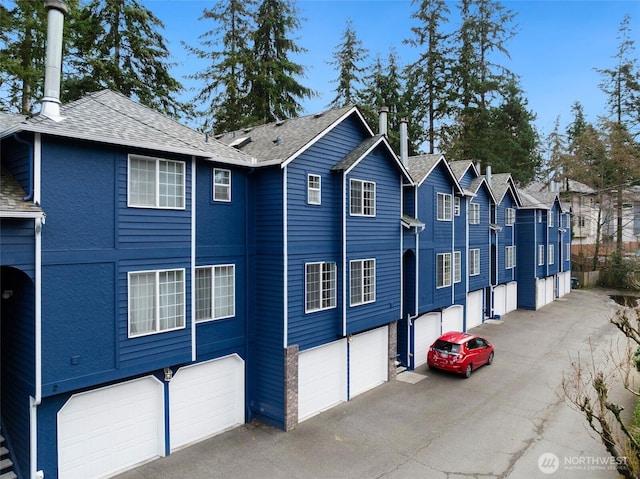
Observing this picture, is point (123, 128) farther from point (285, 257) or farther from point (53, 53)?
point (285, 257)

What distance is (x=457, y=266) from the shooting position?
23625 mm

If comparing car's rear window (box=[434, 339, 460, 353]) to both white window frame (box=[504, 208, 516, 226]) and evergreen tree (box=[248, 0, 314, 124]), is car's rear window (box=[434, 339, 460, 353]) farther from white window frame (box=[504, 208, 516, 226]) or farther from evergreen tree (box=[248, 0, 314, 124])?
evergreen tree (box=[248, 0, 314, 124])

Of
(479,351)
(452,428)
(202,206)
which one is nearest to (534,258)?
(479,351)

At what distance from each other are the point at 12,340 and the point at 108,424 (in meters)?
3.00

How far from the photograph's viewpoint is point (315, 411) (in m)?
14.4

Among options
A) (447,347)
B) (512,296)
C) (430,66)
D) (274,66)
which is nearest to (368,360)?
(447,347)

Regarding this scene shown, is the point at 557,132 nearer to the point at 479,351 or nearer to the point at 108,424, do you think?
the point at 479,351

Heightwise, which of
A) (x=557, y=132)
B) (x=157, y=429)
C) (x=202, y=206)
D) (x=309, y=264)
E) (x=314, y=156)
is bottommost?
(x=157, y=429)

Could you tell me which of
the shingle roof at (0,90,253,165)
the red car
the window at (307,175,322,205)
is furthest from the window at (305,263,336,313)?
the red car

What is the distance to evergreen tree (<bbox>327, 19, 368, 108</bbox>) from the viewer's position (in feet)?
125

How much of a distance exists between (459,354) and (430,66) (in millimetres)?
33365

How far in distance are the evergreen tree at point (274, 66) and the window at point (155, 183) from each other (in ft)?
67.3

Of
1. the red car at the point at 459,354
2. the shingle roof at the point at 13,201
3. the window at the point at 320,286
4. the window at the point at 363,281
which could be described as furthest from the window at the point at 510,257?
the shingle roof at the point at 13,201

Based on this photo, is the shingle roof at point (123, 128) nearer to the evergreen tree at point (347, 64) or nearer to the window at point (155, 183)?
the window at point (155, 183)
